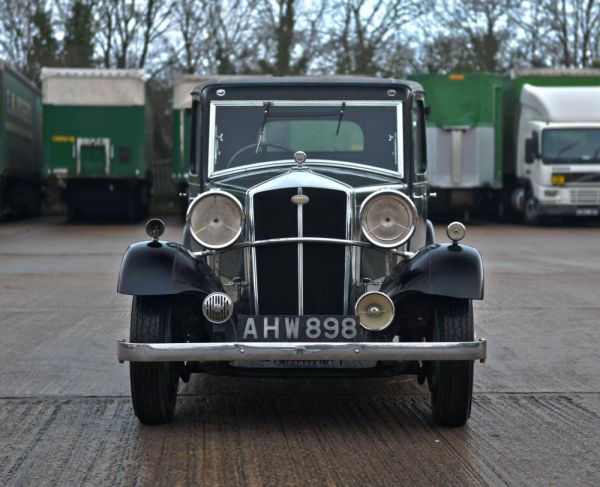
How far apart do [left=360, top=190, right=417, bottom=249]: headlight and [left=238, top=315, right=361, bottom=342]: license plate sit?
0.59 meters

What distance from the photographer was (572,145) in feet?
93.4

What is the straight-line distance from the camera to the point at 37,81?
150ft

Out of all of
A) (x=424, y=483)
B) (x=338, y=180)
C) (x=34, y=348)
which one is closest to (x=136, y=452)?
(x=424, y=483)

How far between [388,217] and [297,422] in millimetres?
1229

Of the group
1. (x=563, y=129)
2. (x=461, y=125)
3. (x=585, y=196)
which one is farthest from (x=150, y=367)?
Result: (x=461, y=125)

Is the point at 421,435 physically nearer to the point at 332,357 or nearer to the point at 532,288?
the point at 332,357

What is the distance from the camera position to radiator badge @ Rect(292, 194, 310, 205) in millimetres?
6430

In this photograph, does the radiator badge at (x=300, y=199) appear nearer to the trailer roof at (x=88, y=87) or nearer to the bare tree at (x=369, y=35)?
the trailer roof at (x=88, y=87)

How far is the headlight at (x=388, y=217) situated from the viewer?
6.54m

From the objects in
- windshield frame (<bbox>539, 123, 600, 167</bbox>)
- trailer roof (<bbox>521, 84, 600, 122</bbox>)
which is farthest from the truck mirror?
trailer roof (<bbox>521, 84, 600, 122</bbox>)

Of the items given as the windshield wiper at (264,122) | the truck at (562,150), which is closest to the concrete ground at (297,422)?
the windshield wiper at (264,122)

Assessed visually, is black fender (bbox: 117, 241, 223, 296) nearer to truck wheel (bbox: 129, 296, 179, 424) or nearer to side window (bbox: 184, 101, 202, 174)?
truck wheel (bbox: 129, 296, 179, 424)

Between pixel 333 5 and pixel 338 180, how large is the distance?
3922 cm

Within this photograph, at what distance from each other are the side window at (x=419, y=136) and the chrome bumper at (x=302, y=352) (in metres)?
2.15
